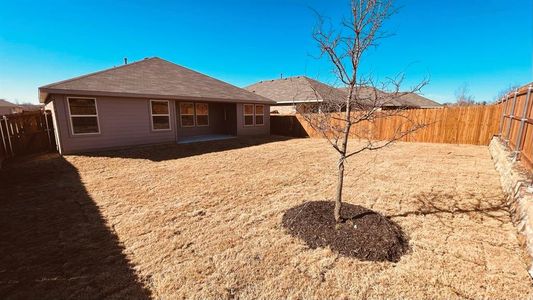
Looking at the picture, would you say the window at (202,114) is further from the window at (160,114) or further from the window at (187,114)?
the window at (160,114)

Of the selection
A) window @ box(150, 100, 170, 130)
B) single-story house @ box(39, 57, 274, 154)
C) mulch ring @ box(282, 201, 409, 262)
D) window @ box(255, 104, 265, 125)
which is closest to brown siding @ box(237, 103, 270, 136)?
single-story house @ box(39, 57, 274, 154)

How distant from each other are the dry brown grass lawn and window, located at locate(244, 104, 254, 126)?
26.4 feet

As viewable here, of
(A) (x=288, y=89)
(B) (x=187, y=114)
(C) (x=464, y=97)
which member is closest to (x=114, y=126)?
(B) (x=187, y=114)

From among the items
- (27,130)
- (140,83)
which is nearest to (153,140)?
(140,83)

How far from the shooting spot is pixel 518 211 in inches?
136

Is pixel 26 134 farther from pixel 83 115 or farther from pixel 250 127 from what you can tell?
pixel 250 127

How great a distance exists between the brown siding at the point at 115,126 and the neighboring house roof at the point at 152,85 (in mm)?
497

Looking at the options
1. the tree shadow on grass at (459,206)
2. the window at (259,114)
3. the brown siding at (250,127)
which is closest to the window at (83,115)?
the brown siding at (250,127)

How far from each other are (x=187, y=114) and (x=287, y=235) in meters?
11.8

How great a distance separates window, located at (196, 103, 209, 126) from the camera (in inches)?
549

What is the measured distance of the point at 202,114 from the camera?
1423cm

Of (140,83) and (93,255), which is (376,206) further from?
(140,83)

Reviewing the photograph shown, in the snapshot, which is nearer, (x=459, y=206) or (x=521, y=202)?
(x=521, y=202)

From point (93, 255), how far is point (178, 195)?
208 centimetres
